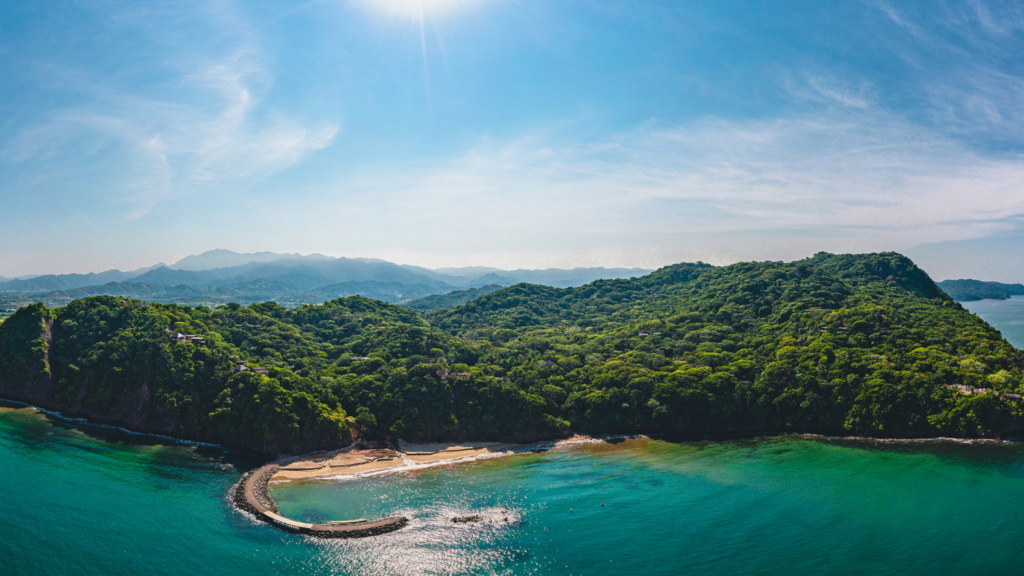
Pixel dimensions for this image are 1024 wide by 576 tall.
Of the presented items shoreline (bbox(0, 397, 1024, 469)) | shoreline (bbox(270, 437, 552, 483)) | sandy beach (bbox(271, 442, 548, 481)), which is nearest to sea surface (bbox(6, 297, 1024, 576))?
shoreline (bbox(0, 397, 1024, 469))

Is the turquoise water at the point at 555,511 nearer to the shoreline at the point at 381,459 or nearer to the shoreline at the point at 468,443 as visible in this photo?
the shoreline at the point at 468,443

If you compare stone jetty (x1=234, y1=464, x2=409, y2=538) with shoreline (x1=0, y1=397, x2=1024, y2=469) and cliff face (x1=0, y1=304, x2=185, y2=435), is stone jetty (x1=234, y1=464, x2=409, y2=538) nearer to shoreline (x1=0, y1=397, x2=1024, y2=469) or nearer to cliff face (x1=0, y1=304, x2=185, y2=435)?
shoreline (x1=0, y1=397, x2=1024, y2=469)

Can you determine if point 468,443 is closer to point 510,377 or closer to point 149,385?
point 510,377

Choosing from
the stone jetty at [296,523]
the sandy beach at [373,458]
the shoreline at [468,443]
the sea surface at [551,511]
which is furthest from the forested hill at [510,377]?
the stone jetty at [296,523]

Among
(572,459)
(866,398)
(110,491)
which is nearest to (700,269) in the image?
(866,398)

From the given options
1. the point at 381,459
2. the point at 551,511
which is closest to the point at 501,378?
the point at 381,459

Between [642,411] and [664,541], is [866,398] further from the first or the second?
[664,541]
